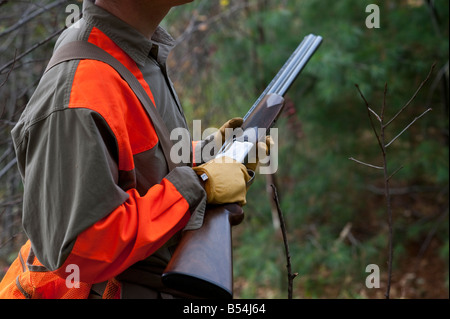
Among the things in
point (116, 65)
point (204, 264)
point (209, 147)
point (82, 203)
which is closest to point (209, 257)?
point (204, 264)

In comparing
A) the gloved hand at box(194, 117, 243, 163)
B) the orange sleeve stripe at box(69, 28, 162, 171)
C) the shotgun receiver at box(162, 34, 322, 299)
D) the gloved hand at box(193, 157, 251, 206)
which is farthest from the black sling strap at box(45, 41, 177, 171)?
the gloved hand at box(194, 117, 243, 163)

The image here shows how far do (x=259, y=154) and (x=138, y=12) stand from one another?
100 centimetres

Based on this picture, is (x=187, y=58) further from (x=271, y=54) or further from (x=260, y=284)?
(x=260, y=284)

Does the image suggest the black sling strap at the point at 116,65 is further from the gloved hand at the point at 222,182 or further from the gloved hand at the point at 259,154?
the gloved hand at the point at 259,154

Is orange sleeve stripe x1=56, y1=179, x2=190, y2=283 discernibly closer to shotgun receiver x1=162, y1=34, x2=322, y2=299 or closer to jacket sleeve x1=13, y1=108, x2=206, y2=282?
jacket sleeve x1=13, y1=108, x2=206, y2=282

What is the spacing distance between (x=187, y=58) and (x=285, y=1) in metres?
1.62

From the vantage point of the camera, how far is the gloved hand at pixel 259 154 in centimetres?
246

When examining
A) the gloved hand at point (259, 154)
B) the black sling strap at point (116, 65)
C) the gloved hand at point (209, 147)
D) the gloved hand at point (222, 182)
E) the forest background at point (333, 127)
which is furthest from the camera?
the forest background at point (333, 127)

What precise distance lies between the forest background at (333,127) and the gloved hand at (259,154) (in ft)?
9.23

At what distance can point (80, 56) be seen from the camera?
1820mm

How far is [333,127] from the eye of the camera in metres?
6.14

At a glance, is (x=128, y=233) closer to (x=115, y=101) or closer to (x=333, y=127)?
(x=115, y=101)

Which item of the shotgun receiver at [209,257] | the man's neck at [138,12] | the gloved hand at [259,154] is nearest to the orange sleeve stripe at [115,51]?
the man's neck at [138,12]

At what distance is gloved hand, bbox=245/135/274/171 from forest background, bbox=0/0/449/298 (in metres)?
2.81
